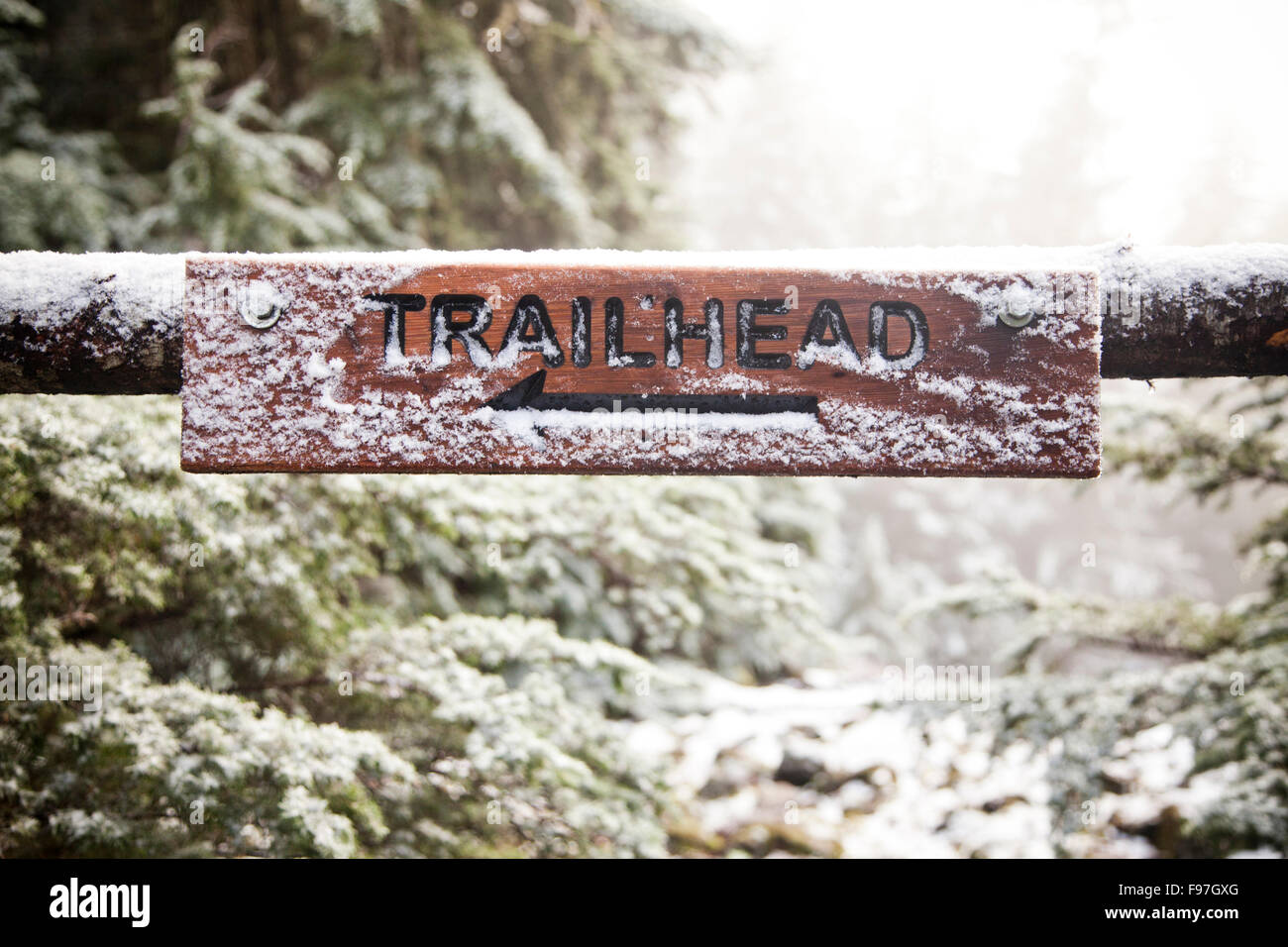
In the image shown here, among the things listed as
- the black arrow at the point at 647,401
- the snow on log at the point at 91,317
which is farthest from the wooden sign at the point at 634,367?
the snow on log at the point at 91,317

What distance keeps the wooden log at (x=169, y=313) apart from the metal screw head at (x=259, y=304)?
263 mm

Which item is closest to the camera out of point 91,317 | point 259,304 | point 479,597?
point 259,304

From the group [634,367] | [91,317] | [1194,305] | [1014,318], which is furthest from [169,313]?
[1194,305]

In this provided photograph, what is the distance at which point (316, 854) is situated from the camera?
5.86 feet

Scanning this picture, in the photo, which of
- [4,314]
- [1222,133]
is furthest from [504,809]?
[1222,133]

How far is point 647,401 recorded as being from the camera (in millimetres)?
1247

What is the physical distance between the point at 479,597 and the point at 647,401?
278cm

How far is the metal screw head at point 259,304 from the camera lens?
122 cm

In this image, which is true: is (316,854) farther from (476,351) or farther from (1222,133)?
(1222,133)

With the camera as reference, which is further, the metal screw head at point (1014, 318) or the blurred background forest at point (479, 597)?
the blurred background forest at point (479, 597)

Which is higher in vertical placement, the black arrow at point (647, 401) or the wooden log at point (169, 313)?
the wooden log at point (169, 313)

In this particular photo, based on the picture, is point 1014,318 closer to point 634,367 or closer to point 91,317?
point 634,367

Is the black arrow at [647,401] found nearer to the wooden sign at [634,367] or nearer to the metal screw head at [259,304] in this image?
the wooden sign at [634,367]
